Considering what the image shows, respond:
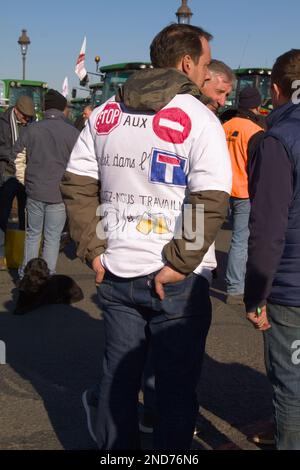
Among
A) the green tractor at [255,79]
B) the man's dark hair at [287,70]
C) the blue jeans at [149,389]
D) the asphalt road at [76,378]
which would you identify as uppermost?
the green tractor at [255,79]

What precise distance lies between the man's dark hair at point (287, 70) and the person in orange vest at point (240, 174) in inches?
134

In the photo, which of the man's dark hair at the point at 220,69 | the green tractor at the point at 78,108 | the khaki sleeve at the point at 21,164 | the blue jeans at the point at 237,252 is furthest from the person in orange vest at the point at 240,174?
the green tractor at the point at 78,108

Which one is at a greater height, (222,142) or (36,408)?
(222,142)

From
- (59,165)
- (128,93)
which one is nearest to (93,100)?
(59,165)

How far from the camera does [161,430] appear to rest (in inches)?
108

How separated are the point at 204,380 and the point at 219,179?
2.37 metres

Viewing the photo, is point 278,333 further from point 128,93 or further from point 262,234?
point 128,93

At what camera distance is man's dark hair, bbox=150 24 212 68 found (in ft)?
8.93

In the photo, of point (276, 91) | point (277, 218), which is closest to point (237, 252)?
point (276, 91)

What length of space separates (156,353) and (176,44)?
1.26 metres

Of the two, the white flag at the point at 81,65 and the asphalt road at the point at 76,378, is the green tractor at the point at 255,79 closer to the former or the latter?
the white flag at the point at 81,65

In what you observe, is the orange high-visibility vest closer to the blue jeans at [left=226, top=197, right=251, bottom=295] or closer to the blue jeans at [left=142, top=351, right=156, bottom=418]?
the blue jeans at [left=226, top=197, right=251, bottom=295]

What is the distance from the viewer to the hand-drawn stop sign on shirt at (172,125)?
2.54 m

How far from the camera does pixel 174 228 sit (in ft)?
8.68
